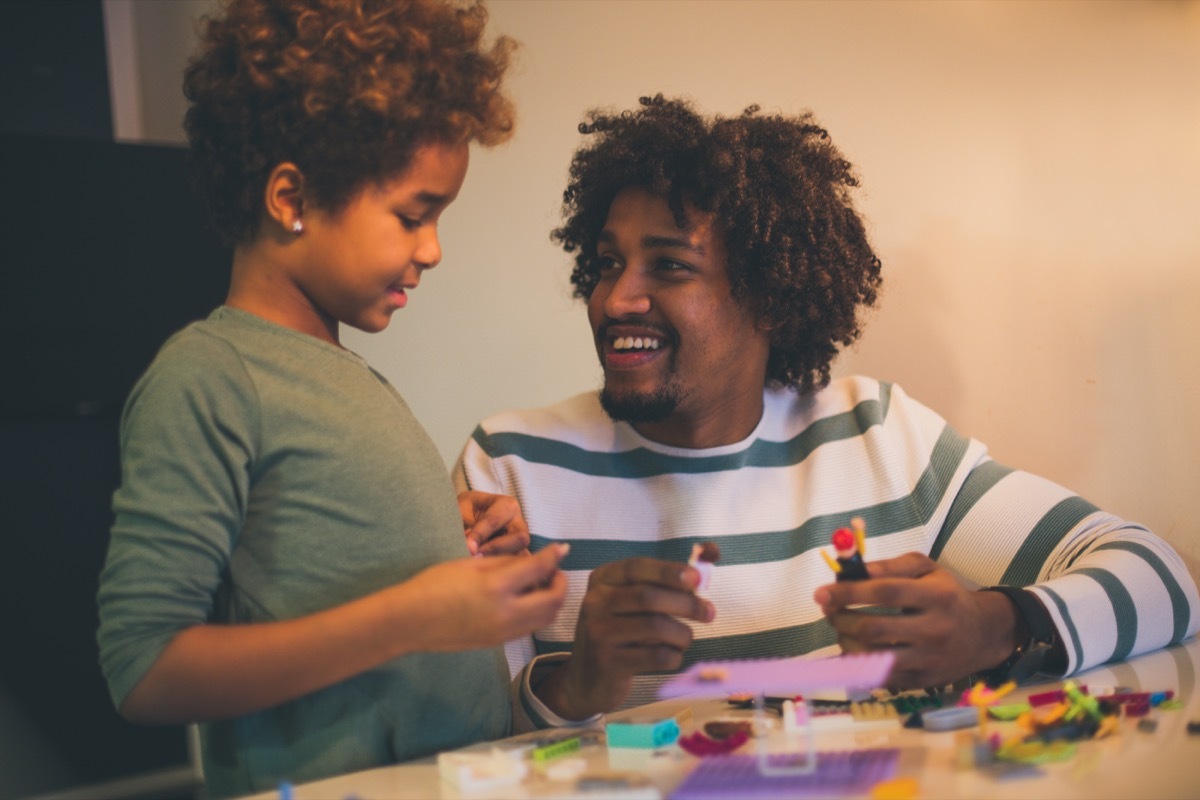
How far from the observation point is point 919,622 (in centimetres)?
119

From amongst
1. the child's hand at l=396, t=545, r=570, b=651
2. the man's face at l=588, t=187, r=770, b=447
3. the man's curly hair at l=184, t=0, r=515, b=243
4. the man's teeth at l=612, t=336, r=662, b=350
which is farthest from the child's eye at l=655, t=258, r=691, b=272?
the child's hand at l=396, t=545, r=570, b=651

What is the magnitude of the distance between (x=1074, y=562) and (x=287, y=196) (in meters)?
1.11

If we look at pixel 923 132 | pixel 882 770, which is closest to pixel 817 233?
pixel 923 132

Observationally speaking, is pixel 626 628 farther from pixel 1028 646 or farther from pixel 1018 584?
pixel 1018 584

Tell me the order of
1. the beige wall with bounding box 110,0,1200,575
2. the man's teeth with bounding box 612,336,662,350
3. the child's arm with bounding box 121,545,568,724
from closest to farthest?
the child's arm with bounding box 121,545,568,724
the man's teeth with bounding box 612,336,662,350
the beige wall with bounding box 110,0,1200,575

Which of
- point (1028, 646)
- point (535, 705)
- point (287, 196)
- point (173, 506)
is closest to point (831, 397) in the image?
point (1028, 646)

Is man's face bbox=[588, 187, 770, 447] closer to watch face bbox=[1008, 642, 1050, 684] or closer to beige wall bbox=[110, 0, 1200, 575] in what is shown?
beige wall bbox=[110, 0, 1200, 575]

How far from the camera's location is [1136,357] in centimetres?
192

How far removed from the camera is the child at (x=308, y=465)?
942 mm

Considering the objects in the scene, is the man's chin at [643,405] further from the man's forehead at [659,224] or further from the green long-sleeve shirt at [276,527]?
the green long-sleeve shirt at [276,527]

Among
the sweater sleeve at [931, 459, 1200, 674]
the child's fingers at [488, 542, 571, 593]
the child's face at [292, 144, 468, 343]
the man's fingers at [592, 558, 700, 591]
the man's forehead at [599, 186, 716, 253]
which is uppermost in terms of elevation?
the man's forehead at [599, 186, 716, 253]

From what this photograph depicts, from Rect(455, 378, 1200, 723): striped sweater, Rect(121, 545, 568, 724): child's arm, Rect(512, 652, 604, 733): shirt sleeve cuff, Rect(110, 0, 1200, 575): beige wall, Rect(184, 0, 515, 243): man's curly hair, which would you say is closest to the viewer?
Rect(121, 545, 568, 724): child's arm

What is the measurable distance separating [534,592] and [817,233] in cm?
105

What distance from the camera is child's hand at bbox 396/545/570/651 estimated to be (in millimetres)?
942
